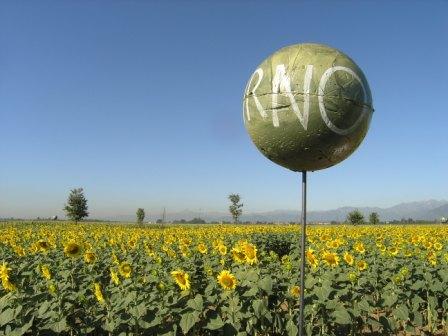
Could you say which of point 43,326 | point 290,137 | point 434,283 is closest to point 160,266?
point 43,326

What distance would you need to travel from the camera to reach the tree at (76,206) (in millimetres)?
48500

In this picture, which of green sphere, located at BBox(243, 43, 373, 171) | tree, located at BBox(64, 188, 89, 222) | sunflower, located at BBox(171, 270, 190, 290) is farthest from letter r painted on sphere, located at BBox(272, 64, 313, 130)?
tree, located at BBox(64, 188, 89, 222)

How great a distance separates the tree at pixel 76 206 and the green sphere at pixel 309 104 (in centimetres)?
4878


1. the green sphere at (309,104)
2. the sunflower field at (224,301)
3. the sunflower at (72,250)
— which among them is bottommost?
the sunflower field at (224,301)

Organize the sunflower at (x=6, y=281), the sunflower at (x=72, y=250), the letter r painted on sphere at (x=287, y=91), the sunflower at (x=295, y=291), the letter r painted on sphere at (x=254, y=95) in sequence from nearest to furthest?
1. the letter r painted on sphere at (x=287, y=91)
2. the letter r painted on sphere at (x=254, y=95)
3. the sunflower at (x=6, y=281)
4. the sunflower at (x=295, y=291)
5. the sunflower at (x=72, y=250)

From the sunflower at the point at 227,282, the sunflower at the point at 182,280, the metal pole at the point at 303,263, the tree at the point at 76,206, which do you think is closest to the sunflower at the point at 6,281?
the sunflower at the point at 182,280

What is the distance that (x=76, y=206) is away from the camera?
48.7 m

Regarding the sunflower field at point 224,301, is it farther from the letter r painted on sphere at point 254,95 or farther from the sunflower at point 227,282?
the letter r painted on sphere at point 254,95

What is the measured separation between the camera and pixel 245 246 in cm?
607

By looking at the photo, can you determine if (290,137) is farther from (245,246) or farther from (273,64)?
(245,246)

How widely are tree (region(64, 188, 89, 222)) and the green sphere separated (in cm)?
4878

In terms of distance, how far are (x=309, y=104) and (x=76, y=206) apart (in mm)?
49221

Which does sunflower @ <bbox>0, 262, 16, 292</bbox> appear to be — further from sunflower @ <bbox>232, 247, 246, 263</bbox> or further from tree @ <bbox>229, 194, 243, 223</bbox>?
tree @ <bbox>229, 194, 243, 223</bbox>

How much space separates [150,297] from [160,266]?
2532mm
